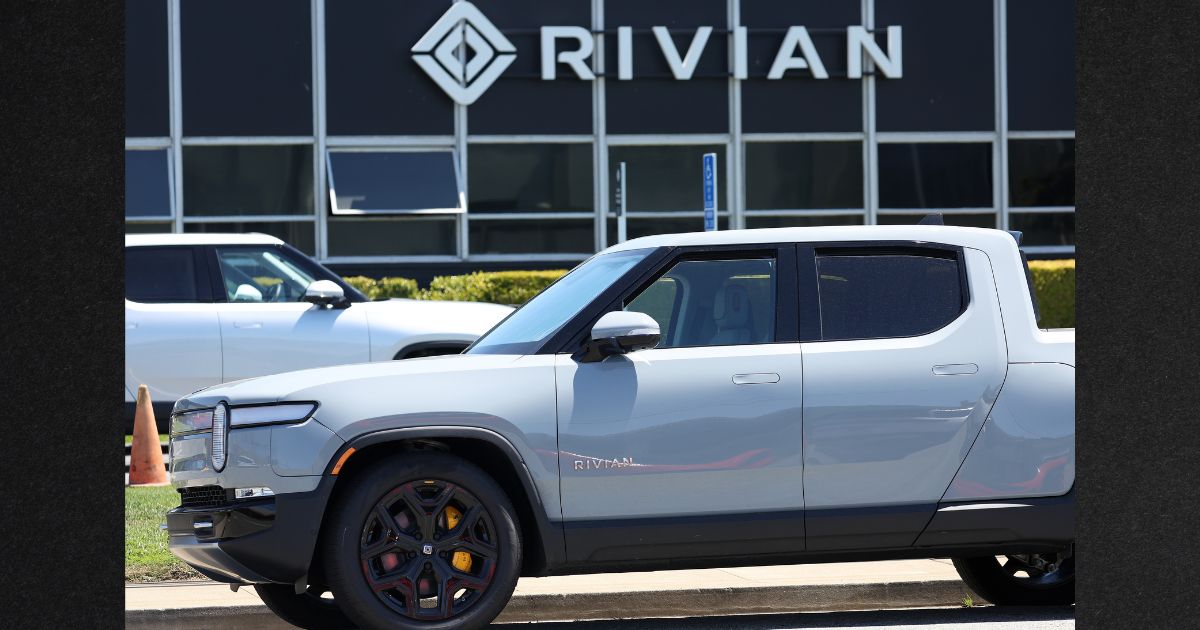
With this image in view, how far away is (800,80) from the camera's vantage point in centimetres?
2316

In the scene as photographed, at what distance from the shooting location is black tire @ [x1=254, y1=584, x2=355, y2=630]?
6.68 m

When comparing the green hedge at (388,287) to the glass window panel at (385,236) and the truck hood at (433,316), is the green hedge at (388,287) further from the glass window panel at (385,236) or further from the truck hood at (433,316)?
the truck hood at (433,316)

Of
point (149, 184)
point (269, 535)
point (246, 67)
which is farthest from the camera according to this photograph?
point (246, 67)

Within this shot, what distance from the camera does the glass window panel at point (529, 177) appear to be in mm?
22641

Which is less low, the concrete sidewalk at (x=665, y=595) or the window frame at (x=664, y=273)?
the window frame at (x=664, y=273)

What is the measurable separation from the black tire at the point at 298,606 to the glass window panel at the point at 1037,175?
1885 centimetres

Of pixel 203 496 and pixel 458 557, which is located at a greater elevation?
pixel 203 496

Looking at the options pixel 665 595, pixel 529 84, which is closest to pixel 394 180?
pixel 529 84

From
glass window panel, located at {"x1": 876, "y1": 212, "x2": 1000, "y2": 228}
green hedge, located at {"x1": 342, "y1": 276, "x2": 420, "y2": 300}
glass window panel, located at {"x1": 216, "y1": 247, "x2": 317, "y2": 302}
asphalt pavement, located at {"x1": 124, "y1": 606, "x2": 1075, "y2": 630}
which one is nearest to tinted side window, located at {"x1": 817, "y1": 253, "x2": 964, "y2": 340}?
asphalt pavement, located at {"x1": 124, "y1": 606, "x2": 1075, "y2": 630}

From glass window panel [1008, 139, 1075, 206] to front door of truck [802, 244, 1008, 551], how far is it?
18.1m

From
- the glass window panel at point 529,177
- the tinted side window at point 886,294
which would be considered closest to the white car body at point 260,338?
the tinted side window at point 886,294

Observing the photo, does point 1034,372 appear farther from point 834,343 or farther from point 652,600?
point 652,600

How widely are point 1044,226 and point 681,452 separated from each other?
62.6 feet

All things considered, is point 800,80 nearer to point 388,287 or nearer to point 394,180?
point 394,180
